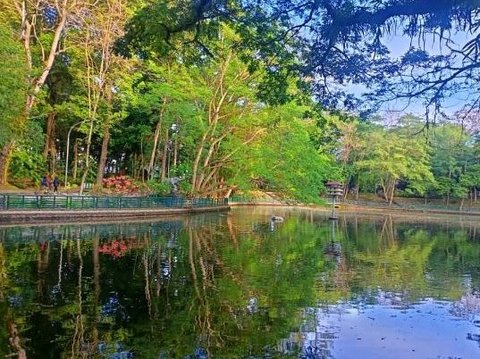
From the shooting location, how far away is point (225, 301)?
1077 centimetres

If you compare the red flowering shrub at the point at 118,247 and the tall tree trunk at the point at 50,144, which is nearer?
A: the red flowering shrub at the point at 118,247

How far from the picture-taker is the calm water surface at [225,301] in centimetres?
779

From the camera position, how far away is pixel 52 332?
7.82m

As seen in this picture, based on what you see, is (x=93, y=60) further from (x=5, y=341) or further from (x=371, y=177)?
(x=371, y=177)

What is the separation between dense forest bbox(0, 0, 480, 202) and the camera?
8.79 m

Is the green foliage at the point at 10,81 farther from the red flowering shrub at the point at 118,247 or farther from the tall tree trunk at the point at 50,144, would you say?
the tall tree trunk at the point at 50,144

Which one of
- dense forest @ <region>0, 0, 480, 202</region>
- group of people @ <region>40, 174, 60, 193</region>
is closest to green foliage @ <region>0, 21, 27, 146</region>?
dense forest @ <region>0, 0, 480, 202</region>

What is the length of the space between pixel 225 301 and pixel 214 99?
32169 millimetres

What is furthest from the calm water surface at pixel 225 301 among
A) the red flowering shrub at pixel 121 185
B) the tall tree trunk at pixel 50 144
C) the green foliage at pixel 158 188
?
the tall tree trunk at pixel 50 144

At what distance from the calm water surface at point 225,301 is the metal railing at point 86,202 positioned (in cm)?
597

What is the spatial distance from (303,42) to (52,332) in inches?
260

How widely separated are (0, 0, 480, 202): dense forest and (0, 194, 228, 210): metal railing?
235 centimetres

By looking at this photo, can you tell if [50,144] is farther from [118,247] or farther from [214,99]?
[118,247]

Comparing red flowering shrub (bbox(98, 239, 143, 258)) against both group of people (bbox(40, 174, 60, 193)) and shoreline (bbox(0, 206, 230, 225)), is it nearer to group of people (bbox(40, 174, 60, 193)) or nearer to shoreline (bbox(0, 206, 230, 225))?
shoreline (bbox(0, 206, 230, 225))
